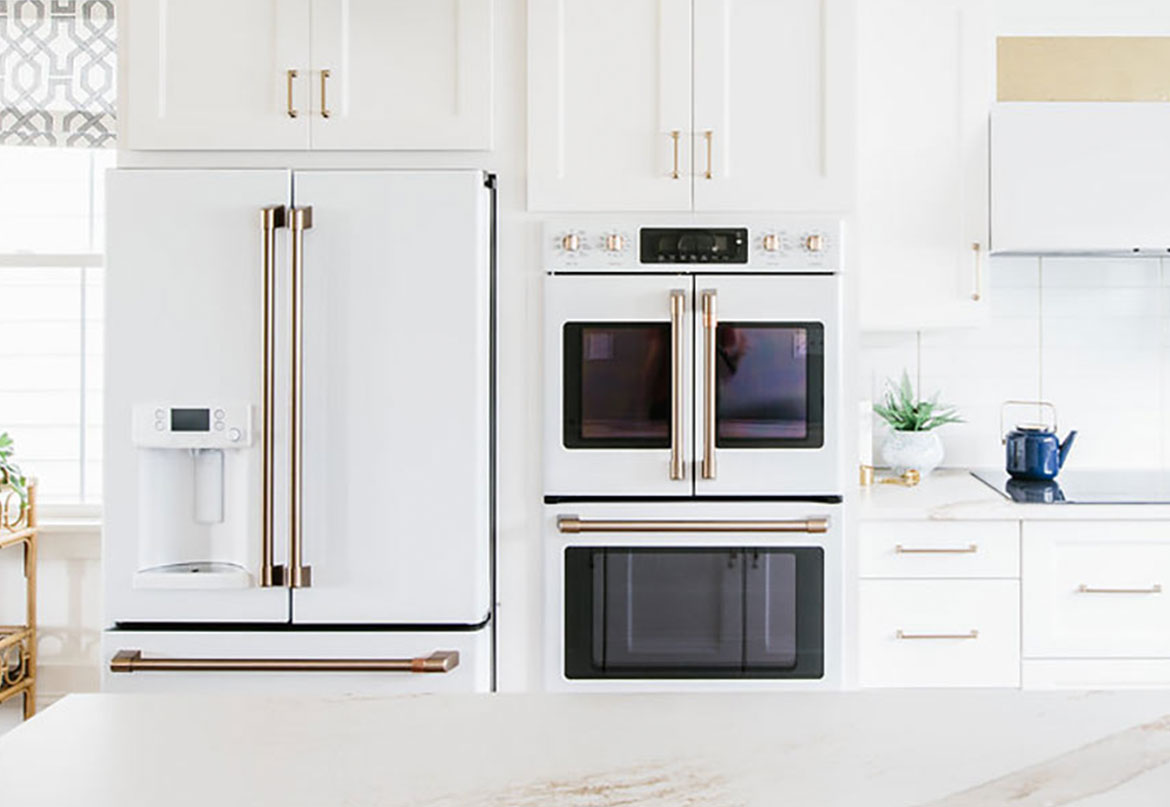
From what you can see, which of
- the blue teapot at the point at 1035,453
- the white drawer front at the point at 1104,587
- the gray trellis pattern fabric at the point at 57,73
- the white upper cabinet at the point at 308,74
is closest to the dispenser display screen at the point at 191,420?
the white upper cabinet at the point at 308,74

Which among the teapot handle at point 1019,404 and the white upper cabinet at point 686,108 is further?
the teapot handle at point 1019,404

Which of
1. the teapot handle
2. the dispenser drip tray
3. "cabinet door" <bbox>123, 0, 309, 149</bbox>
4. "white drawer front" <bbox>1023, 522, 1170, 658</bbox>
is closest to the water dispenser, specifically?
the dispenser drip tray

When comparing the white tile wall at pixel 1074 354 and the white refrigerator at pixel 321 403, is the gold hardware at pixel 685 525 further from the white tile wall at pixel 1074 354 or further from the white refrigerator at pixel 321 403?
the white tile wall at pixel 1074 354

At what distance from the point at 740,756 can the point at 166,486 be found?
1.64 meters

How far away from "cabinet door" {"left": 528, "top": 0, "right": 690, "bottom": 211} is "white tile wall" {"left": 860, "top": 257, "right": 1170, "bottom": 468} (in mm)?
1260

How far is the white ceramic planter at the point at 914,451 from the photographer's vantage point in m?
3.09

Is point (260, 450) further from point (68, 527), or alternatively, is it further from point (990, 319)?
point (990, 319)

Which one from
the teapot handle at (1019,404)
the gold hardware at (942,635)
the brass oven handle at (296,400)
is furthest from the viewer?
the teapot handle at (1019,404)

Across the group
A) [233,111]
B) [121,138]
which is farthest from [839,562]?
[121,138]

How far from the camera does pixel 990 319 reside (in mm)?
3281

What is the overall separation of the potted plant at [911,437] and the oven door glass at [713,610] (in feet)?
3.03

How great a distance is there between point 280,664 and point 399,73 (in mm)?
1285

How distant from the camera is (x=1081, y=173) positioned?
2.80 meters

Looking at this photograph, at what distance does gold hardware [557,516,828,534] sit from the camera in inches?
89.4
